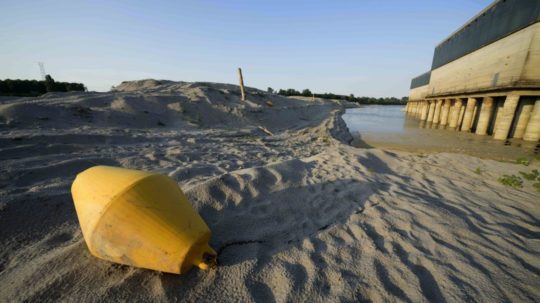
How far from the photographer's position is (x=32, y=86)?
71.7 ft

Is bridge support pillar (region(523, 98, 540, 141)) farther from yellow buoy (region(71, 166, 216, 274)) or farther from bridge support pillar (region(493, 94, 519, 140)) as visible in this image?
yellow buoy (region(71, 166, 216, 274))

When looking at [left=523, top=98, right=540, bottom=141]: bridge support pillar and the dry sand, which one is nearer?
the dry sand

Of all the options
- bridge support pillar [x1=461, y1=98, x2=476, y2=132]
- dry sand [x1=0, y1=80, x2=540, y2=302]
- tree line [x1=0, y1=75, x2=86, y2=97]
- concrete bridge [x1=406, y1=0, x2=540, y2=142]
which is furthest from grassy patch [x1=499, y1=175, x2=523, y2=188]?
tree line [x1=0, y1=75, x2=86, y2=97]

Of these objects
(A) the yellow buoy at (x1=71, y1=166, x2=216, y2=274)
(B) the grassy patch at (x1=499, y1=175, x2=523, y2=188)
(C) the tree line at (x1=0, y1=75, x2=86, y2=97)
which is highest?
(C) the tree line at (x1=0, y1=75, x2=86, y2=97)

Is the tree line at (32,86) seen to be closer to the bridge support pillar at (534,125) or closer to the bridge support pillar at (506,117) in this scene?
the bridge support pillar at (506,117)

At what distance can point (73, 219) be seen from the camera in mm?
2605

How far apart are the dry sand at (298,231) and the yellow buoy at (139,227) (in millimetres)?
265

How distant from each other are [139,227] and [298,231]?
170 cm

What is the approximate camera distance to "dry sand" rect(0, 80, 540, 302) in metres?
1.81

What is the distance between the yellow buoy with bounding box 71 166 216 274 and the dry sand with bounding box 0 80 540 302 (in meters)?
0.27

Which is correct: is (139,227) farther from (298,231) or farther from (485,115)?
(485,115)

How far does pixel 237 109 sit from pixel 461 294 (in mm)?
13067

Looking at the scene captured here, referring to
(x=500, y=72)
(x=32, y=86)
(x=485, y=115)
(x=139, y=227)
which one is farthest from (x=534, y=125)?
(x=32, y=86)

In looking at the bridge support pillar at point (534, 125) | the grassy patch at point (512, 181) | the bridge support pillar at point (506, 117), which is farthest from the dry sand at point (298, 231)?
the bridge support pillar at point (506, 117)
